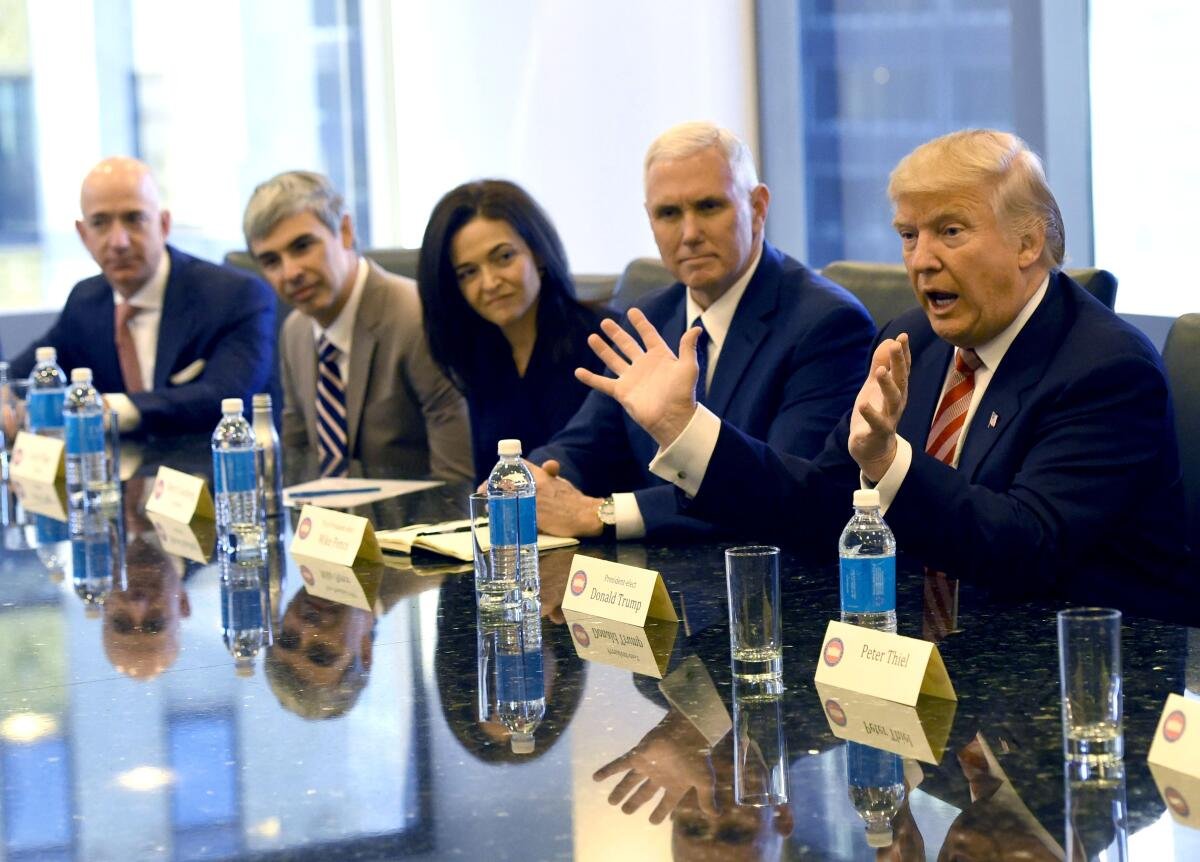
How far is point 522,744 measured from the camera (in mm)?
1564

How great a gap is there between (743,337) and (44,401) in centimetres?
195

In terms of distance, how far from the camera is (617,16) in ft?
20.6

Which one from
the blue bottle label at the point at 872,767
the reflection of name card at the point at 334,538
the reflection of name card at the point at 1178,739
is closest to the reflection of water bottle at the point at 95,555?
the reflection of name card at the point at 334,538

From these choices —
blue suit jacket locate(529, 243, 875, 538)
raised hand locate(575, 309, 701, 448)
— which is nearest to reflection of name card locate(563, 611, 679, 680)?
raised hand locate(575, 309, 701, 448)

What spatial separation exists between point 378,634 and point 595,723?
531 millimetres

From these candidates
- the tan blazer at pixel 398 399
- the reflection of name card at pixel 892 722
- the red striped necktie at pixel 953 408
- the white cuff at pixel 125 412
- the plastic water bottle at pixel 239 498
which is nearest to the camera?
the reflection of name card at pixel 892 722

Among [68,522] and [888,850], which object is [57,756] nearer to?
[888,850]

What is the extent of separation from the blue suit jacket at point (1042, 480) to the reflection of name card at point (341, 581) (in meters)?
0.51

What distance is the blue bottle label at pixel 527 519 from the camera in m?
2.19

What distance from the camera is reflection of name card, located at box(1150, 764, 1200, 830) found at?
4.19ft

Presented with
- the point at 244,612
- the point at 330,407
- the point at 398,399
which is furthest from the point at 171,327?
the point at 244,612

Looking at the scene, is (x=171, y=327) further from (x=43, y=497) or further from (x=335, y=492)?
(x=335, y=492)

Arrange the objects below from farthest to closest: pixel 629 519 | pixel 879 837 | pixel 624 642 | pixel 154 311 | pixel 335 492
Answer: pixel 154 311 < pixel 335 492 < pixel 629 519 < pixel 624 642 < pixel 879 837

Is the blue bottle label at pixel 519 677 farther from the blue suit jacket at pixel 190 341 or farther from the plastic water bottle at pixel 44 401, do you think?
the blue suit jacket at pixel 190 341
